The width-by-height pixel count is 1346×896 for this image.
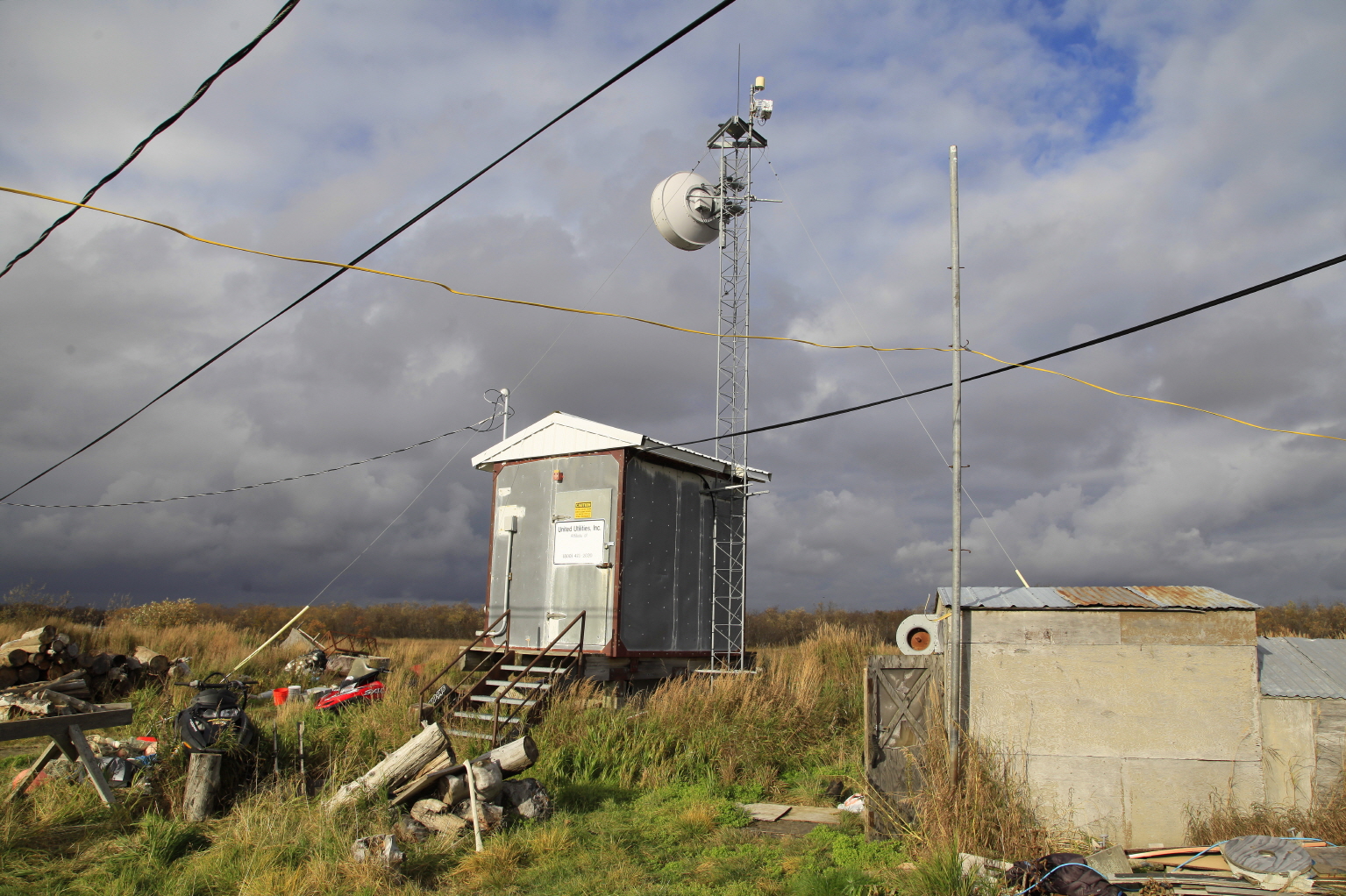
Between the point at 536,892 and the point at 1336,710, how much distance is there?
22.7 feet

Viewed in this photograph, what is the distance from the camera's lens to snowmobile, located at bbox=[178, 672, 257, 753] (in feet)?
24.2

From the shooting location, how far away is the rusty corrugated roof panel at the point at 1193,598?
24.5ft

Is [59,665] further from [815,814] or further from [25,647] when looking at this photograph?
[815,814]

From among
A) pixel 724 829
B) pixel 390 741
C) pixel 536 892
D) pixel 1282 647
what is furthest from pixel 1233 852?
pixel 390 741

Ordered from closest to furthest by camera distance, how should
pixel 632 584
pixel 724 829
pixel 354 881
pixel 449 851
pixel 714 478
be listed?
pixel 354 881
pixel 449 851
pixel 724 829
pixel 632 584
pixel 714 478

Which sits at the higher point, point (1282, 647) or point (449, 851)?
point (1282, 647)

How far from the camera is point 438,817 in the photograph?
708 cm

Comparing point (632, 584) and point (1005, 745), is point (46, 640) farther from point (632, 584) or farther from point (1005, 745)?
point (1005, 745)

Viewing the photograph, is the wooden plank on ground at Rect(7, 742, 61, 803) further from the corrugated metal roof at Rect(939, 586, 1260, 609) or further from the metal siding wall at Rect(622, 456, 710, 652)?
the corrugated metal roof at Rect(939, 586, 1260, 609)

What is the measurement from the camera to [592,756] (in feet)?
30.6

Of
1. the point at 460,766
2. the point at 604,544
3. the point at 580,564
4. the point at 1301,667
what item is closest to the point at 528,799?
the point at 460,766

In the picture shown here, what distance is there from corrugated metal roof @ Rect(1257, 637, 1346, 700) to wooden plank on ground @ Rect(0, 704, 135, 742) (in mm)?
10457

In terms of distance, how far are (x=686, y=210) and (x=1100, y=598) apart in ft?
30.0

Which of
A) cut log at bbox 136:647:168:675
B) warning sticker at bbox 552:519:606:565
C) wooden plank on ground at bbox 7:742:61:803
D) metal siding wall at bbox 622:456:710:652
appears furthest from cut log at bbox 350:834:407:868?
cut log at bbox 136:647:168:675
